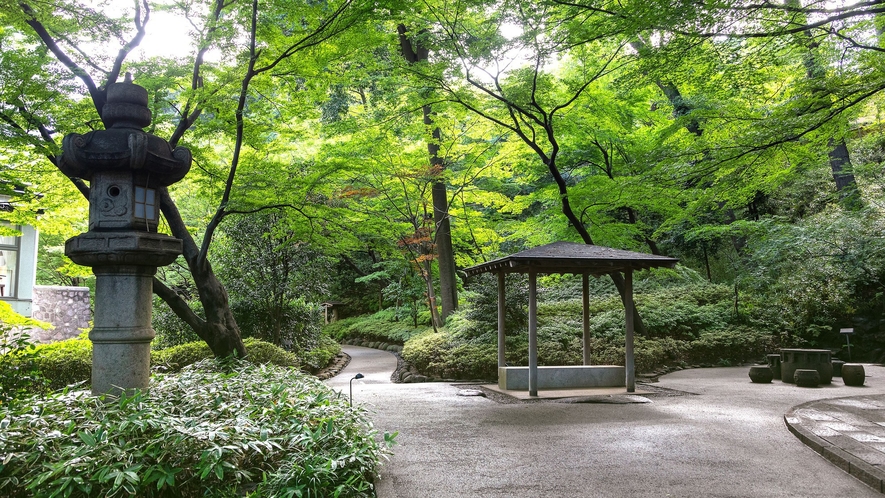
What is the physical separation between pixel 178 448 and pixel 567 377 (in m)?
7.25

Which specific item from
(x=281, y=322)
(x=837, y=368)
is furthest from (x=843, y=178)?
(x=281, y=322)

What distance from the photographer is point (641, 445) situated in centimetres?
561

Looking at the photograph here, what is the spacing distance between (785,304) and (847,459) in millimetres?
10864

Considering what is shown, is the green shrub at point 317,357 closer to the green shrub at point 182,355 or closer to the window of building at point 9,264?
the green shrub at point 182,355

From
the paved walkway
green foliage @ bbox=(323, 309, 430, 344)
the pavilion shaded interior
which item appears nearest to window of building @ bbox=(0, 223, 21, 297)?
green foliage @ bbox=(323, 309, 430, 344)

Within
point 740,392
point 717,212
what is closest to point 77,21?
point 740,392

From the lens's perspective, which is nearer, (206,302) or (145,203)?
(145,203)

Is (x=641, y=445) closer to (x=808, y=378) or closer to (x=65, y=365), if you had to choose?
(x=808, y=378)

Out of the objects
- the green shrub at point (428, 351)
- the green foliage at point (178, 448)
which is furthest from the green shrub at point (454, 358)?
the green foliage at point (178, 448)

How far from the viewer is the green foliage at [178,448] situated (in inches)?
136

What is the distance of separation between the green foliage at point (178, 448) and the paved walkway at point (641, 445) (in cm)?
60

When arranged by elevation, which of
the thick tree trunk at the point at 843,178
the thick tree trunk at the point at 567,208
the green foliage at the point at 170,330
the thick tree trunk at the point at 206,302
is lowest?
the green foliage at the point at 170,330

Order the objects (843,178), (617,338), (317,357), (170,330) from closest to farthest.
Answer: (170,330), (617,338), (317,357), (843,178)

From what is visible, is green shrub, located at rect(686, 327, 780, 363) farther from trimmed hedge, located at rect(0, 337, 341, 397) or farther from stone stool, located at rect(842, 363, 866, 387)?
trimmed hedge, located at rect(0, 337, 341, 397)
